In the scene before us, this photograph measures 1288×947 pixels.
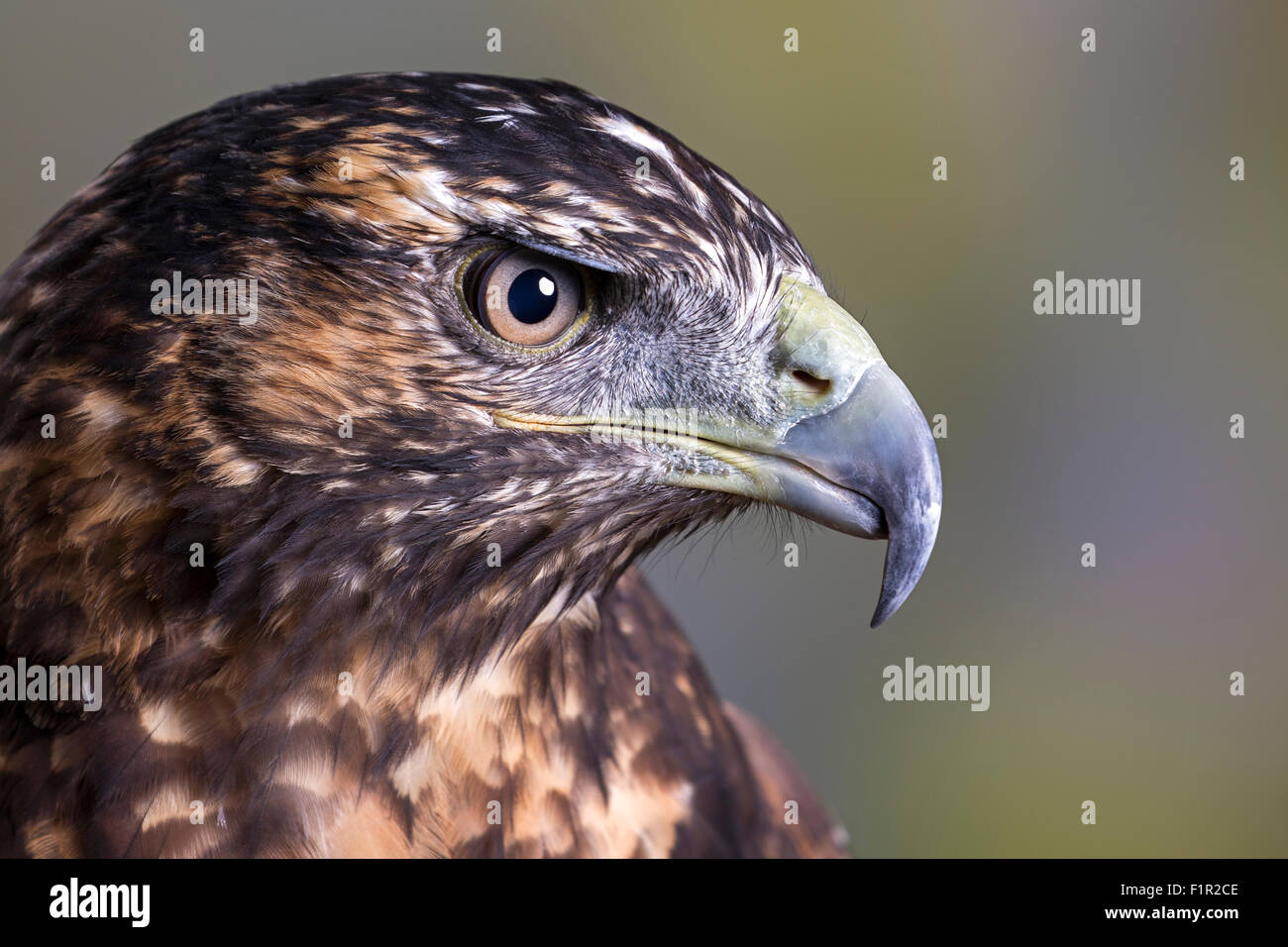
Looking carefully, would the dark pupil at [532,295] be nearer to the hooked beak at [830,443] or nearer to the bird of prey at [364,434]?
the bird of prey at [364,434]

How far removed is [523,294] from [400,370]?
0.64ft

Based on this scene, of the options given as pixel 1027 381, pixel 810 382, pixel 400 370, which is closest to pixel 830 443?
pixel 810 382

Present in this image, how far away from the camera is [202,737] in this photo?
168cm

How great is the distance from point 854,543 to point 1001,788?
1.39 meters

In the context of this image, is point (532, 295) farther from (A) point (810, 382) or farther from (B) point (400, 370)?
(A) point (810, 382)

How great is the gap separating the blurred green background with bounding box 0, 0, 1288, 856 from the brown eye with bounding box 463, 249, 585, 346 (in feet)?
12.9

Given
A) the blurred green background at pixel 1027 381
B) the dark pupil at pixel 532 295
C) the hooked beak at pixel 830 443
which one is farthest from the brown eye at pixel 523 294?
the blurred green background at pixel 1027 381

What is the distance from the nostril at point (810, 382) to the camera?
5.61 feet

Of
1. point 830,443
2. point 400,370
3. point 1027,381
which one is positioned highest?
point 1027,381

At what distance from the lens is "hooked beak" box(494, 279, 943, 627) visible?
5.52 feet

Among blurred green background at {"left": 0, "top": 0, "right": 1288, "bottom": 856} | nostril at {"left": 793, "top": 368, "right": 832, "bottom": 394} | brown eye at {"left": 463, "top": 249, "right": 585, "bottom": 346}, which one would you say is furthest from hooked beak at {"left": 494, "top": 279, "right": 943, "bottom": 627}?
blurred green background at {"left": 0, "top": 0, "right": 1288, "bottom": 856}

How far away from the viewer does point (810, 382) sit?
1.73 metres

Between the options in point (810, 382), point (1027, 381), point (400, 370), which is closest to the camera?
point (400, 370)
